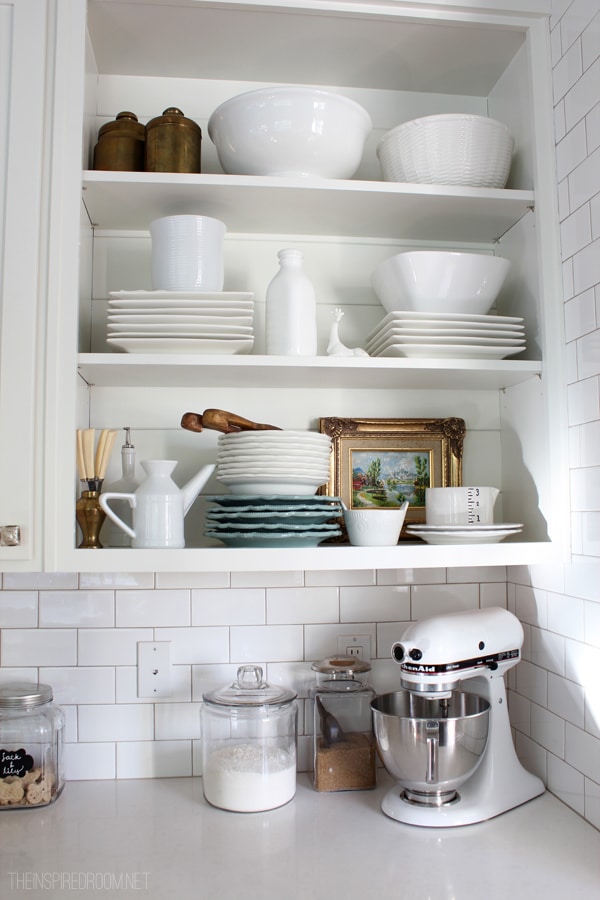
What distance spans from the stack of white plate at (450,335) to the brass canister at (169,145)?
492mm

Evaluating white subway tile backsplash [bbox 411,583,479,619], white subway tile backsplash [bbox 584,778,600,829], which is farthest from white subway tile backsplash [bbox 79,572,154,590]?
white subway tile backsplash [bbox 584,778,600,829]

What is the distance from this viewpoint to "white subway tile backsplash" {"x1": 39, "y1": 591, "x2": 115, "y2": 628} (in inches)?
61.3

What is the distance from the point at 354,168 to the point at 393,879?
125cm

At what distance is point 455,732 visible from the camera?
1.32m

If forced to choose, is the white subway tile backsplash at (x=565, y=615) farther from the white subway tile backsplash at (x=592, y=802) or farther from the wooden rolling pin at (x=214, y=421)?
the wooden rolling pin at (x=214, y=421)

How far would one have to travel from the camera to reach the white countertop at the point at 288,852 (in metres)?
1.12

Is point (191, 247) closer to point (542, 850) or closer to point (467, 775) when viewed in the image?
point (467, 775)

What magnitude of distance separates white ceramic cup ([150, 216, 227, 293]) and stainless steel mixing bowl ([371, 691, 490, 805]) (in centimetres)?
85

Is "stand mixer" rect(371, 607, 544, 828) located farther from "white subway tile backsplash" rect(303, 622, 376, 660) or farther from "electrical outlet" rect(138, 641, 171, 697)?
"electrical outlet" rect(138, 641, 171, 697)

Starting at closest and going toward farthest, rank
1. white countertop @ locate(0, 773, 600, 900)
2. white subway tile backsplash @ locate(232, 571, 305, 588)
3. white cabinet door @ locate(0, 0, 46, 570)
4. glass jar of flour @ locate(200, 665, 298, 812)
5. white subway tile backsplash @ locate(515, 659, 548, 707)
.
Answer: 1. white countertop @ locate(0, 773, 600, 900)
2. white cabinet door @ locate(0, 0, 46, 570)
3. glass jar of flour @ locate(200, 665, 298, 812)
4. white subway tile backsplash @ locate(515, 659, 548, 707)
5. white subway tile backsplash @ locate(232, 571, 305, 588)

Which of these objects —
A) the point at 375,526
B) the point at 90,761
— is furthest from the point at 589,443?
the point at 90,761

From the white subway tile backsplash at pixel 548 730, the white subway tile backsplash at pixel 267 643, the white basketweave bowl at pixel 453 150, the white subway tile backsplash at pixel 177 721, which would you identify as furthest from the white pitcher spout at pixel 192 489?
the white subway tile backsplash at pixel 548 730

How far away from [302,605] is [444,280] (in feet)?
2.39

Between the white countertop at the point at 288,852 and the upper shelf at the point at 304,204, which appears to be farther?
the upper shelf at the point at 304,204
